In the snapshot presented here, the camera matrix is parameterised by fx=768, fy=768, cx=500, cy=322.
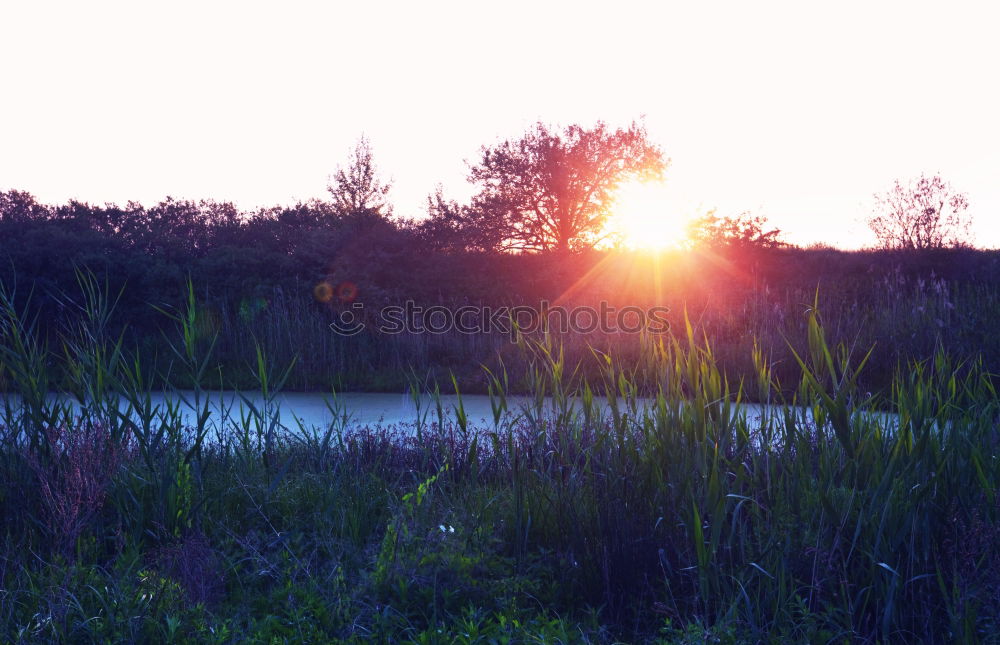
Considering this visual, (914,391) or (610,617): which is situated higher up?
(914,391)

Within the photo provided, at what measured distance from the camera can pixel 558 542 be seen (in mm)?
2652

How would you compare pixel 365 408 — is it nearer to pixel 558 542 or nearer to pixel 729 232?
pixel 558 542

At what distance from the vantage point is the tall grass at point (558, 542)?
83.5 inches

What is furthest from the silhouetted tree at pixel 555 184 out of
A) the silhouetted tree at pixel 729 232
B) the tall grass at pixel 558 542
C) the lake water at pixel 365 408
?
the tall grass at pixel 558 542

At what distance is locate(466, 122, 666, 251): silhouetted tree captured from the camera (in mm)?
17984

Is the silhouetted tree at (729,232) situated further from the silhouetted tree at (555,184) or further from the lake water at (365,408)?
the lake water at (365,408)

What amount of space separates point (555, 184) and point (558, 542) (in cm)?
1588

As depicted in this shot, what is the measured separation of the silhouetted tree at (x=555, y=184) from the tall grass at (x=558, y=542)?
14.9 meters

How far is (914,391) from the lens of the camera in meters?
2.65

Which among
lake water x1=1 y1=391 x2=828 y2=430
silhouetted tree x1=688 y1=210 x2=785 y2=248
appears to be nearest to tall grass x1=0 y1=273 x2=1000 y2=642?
lake water x1=1 y1=391 x2=828 y2=430

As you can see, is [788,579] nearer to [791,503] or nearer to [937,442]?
[791,503]

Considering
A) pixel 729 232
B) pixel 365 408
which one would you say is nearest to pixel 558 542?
pixel 365 408

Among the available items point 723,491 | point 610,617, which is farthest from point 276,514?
point 723,491

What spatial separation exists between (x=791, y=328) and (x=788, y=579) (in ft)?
17.5
